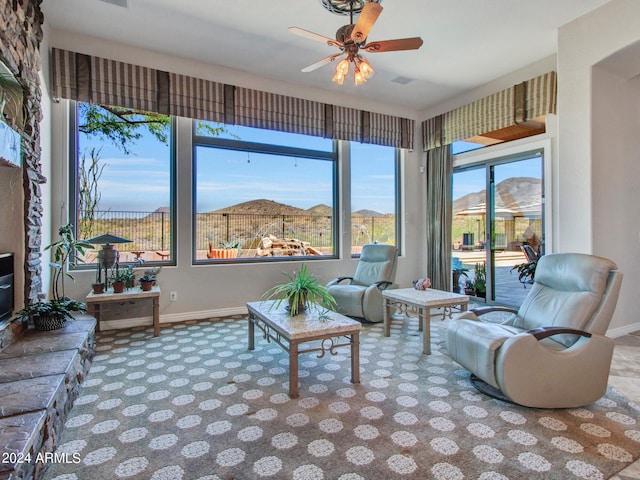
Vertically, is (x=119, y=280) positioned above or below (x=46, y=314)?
above

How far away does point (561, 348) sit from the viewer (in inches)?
91.7

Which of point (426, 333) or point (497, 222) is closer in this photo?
point (426, 333)

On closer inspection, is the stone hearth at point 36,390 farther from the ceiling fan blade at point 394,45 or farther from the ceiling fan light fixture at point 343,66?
the ceiling fan blade at point 394,45

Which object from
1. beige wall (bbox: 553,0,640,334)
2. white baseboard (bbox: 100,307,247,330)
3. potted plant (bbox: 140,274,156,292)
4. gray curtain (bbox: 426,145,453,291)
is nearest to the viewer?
beige wall (bbox: 553,0,640,334)

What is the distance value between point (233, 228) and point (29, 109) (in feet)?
8.42

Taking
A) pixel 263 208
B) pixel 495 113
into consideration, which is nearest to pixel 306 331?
pixel 263 208

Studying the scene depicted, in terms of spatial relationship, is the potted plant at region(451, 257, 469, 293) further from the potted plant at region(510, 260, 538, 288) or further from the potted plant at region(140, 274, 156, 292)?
the potted plant at region(140, 274, 156, 292)

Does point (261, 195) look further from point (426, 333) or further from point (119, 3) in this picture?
point (426, 333)

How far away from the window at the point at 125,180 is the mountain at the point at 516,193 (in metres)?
4.47

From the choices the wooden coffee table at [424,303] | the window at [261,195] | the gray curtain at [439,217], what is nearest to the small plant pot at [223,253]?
the window at [261,195]

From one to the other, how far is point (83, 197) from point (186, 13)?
2.37 meters

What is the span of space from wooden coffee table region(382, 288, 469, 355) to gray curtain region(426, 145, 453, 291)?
1.99 meters

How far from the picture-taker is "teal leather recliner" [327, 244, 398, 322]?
4238 millimetres

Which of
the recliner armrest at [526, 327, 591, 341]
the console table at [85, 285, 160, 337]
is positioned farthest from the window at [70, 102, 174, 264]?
the recliner armrest at [526, 327, 591, 341]
